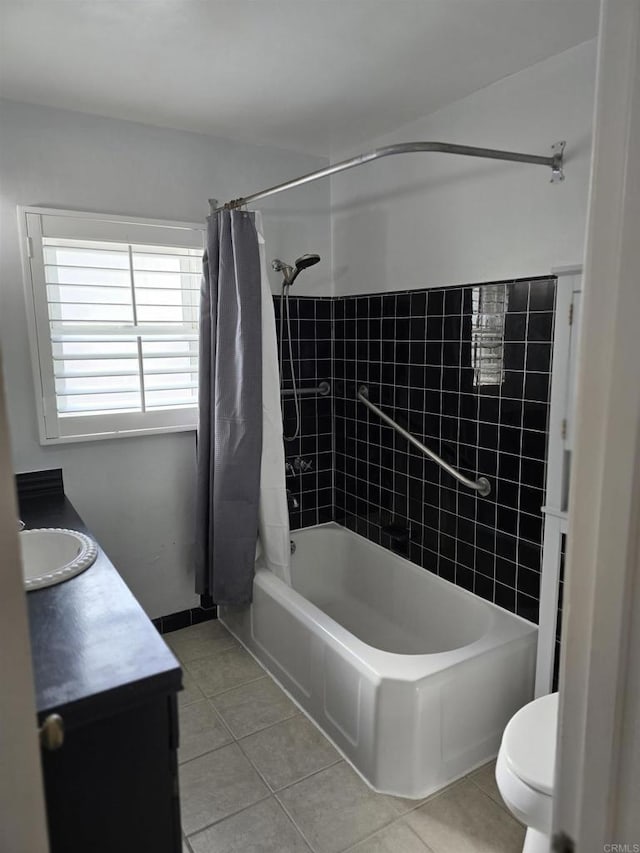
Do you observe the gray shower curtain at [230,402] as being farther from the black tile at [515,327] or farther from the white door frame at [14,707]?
the white door frame at [14,707]

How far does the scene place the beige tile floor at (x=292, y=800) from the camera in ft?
5.64

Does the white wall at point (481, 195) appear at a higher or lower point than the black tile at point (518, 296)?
higher

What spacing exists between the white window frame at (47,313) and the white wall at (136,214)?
0.13 feet

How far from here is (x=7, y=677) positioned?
0.52 metres

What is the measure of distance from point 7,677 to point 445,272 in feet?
7.50

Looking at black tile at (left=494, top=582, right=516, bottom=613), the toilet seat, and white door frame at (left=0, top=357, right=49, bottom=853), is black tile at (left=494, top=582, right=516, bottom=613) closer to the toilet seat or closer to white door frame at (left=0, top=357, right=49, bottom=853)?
the toilet seat

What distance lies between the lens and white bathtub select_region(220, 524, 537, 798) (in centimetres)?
186

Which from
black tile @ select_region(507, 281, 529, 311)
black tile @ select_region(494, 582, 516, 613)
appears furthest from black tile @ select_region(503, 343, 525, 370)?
black tile @ select_region(494, 582, 516, 613)

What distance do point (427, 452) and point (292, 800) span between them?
142 cm

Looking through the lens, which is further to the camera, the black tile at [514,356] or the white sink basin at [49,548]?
the black tile at [514,356]

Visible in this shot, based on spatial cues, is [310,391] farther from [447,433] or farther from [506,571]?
[506,571]

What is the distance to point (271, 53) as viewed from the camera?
1.91 meters

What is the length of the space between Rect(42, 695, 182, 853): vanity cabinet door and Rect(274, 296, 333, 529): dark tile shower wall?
79.0 inches

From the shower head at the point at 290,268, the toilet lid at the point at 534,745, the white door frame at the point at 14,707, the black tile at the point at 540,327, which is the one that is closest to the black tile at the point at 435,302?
the black tile at the point at 540,327
